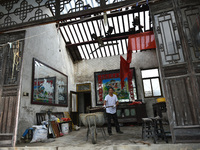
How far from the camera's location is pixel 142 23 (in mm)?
7559

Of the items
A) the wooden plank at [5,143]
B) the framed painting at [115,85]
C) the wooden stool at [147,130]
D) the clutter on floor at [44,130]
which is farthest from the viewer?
the framed painting at [115,85]

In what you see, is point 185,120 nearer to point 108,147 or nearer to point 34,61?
point 108,147

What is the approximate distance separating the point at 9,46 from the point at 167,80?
13.1 ft

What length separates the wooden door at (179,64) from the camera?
2537mm

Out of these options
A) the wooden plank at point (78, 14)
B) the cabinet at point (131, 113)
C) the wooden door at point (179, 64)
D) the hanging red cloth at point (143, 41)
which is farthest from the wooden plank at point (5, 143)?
the cabinet at point (131, 113)

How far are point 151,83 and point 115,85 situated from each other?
6.51ft

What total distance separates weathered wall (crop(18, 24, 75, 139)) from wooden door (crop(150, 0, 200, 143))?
3.62 m

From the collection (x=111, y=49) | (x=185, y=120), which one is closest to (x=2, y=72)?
(x=185, y=120)

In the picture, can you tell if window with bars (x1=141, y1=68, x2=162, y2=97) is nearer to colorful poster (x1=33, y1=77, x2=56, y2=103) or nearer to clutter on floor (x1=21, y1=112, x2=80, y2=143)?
clutter on floor (x1=21, y1=112, x2=80, y2=143)

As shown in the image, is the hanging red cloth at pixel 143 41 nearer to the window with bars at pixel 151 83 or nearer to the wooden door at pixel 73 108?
the window with bars at pixel 151 83

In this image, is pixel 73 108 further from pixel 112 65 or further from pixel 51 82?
pixel 112 65

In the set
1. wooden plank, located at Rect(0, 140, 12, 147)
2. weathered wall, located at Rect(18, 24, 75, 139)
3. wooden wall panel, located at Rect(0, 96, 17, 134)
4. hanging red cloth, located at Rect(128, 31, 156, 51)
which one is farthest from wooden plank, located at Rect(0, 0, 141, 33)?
wooden plank, located at Rect(0, 140, 12, 147)

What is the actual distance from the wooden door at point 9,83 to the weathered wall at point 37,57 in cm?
37

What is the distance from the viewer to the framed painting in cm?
798
